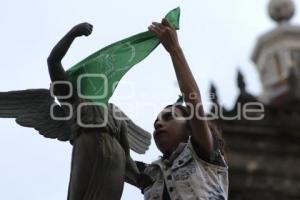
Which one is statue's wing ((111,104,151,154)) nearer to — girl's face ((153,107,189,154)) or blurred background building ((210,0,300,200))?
girl's face ((153,107,189,154))

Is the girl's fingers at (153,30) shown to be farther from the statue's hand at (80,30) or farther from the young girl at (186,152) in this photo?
the statue's hand at (80,30)

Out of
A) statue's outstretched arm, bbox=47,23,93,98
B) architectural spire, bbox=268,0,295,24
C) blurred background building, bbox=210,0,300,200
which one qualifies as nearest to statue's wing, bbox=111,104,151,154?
statue's outstretched arm, bbox=47,23,93,98

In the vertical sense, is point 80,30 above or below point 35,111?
above

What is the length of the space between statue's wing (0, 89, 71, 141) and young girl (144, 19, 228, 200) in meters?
0.53

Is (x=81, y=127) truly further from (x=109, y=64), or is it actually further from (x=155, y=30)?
(x=155, y=30)

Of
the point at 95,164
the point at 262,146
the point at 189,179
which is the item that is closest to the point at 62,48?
the point at 95,164

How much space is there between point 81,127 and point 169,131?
402 mm

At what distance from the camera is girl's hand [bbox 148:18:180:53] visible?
3.83 m

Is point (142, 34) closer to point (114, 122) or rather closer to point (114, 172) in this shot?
point (114, 122)

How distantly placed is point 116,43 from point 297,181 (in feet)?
61.3

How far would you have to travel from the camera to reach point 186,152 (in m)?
3.71

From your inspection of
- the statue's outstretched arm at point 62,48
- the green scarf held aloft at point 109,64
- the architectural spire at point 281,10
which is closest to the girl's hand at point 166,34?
the green scarf held aloft at point 109,64

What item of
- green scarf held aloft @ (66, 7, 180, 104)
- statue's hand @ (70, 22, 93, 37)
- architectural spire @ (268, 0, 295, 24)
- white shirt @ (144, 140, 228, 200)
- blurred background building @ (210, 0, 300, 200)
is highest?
statue's hand @ (70, 22, 93, 37)

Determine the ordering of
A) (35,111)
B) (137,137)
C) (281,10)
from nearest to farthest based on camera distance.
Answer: (35,111) < (137,137) < (281,10)
